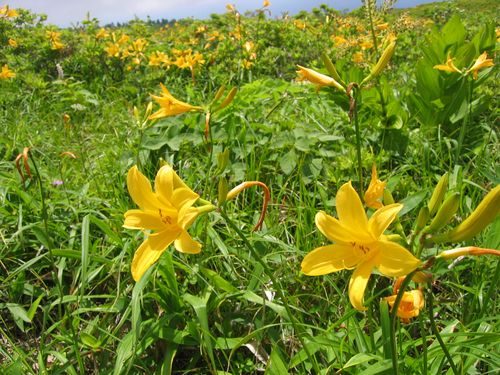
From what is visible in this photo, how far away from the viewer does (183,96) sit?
4.32m

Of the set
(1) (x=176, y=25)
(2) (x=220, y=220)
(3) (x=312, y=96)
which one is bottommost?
(2) (x=220, y=220)

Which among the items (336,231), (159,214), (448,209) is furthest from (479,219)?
(159,214)

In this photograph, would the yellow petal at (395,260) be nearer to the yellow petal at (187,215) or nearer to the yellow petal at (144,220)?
the yellow petal at (187,215)

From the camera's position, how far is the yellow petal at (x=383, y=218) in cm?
84

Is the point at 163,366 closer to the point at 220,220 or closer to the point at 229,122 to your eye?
the point at 220,220

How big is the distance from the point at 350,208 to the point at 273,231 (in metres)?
1.08

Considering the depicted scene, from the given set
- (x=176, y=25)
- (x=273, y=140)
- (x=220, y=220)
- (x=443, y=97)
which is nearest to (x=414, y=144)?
(x=443, y=97)

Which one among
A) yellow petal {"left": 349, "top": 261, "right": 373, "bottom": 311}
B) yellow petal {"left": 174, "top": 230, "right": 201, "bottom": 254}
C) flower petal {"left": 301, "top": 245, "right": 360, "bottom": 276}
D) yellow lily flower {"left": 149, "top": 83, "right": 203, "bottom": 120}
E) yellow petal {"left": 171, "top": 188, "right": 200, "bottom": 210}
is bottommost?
yellow petal {"left": 349, "top": 261, "right": 373, "bottom": 311}

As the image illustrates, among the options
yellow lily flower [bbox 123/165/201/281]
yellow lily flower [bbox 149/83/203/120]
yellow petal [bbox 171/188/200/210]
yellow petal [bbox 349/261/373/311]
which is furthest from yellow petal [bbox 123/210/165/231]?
yellow lily flower [bbox 149/83/203/120]

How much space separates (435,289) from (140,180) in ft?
4.42

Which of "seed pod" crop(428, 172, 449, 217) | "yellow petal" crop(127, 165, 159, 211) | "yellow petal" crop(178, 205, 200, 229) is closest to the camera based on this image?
"seed pod" crop(428, 172, 449, 217)

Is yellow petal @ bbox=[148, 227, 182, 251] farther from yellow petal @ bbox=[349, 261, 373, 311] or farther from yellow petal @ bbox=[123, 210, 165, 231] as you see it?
yellow petal @ bbox=[349, 261, 373, 311]

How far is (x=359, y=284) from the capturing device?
0.88m

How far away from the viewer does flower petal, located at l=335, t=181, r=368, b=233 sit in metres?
0.90
